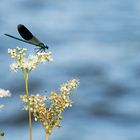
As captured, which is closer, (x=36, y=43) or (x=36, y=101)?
(x=36, y=43)

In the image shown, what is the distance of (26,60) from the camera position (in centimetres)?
178

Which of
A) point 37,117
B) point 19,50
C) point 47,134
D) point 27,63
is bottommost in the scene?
point 47,134

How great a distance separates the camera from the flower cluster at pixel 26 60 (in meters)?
1.73

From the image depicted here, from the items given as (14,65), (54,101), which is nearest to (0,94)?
(14,65)

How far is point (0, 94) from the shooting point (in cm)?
173

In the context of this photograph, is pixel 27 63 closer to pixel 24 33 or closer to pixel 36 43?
pixel 36 43

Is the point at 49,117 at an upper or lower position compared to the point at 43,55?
Answer: lower

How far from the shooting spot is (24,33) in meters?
1.93

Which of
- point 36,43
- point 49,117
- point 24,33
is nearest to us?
point 36,43

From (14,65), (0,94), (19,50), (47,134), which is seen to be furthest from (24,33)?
(47,134)

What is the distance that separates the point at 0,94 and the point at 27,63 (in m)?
0.16

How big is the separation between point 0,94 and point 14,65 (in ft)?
0.43

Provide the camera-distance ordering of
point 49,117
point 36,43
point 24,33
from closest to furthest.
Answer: point 36,43
point 49,117
point 24,33

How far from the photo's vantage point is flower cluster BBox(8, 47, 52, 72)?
173 centimetres
